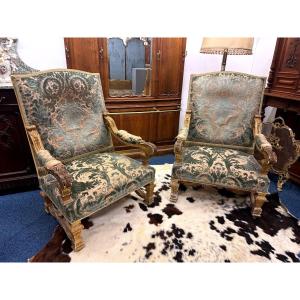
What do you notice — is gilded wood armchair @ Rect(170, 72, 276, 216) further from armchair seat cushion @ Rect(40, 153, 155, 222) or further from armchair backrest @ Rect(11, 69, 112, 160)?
armchair backrest @ Rect(11, 69, 112, 160)

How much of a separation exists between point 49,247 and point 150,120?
1.85m

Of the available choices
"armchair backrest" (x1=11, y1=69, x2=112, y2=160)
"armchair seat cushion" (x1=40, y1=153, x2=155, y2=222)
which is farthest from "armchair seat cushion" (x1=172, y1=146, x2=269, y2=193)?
"armchair backrest" (x1=11, y1=69, x2=112, y2=160)

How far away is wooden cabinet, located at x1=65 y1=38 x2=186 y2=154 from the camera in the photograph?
2322mm

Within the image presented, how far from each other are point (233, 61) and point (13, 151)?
3.03 meters

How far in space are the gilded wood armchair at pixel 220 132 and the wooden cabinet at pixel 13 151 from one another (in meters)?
1.42

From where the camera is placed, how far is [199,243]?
1636 millimetres

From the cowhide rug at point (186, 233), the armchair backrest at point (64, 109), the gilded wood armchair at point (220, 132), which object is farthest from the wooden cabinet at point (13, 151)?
the gilded wood armchair at point (220, 132)

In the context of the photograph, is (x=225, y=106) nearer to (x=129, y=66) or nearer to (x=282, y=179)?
(x=282, y=179)

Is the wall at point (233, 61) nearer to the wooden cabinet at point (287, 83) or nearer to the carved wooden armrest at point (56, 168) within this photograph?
the wooden cabinet at point (287, 83)

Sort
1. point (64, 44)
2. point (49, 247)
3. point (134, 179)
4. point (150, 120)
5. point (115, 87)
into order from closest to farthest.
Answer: point (49, 247), point (134, 179), point (64, 44), point (115, 87), point (150, 120)

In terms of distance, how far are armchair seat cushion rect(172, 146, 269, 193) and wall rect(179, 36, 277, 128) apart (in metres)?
1.38

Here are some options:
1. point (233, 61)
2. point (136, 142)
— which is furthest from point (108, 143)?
point (233, 61)
